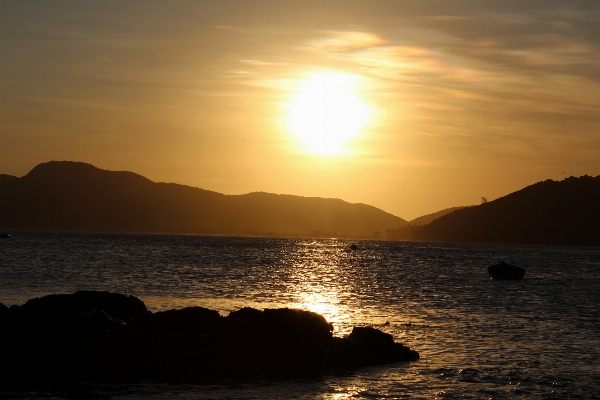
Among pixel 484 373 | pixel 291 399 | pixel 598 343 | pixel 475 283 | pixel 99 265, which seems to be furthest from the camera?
pixel 99 265

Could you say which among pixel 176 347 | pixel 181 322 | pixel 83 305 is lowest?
pixel 176 347

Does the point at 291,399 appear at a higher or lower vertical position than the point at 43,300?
lower

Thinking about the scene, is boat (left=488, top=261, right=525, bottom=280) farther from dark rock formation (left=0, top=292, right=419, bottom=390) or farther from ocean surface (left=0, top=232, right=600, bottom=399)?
dark rock formation (left=0, top=292, right=419, bottom=390)

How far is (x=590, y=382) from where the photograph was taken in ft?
102

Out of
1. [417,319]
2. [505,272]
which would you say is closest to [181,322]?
[417,319]

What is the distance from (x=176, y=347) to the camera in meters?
31.0

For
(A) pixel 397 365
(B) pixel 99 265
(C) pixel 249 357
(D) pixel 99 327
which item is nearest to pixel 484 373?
(A) pixel 397 365

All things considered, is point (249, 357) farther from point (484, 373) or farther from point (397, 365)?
point (484, 373)

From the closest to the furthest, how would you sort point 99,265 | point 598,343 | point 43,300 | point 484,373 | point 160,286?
point 484,373, point 43,300, point 598,343, point 160,286, point 99,265

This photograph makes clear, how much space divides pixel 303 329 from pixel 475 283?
64.2 m

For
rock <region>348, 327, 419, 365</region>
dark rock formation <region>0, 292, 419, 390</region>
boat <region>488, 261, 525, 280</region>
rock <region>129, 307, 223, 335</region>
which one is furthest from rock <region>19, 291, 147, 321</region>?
boat <region>488, 261, 525, 280</region>

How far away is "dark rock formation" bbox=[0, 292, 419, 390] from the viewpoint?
29.1 meters

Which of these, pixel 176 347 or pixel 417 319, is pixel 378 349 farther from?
pixel 417 319

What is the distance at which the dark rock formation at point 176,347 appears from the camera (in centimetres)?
2906
